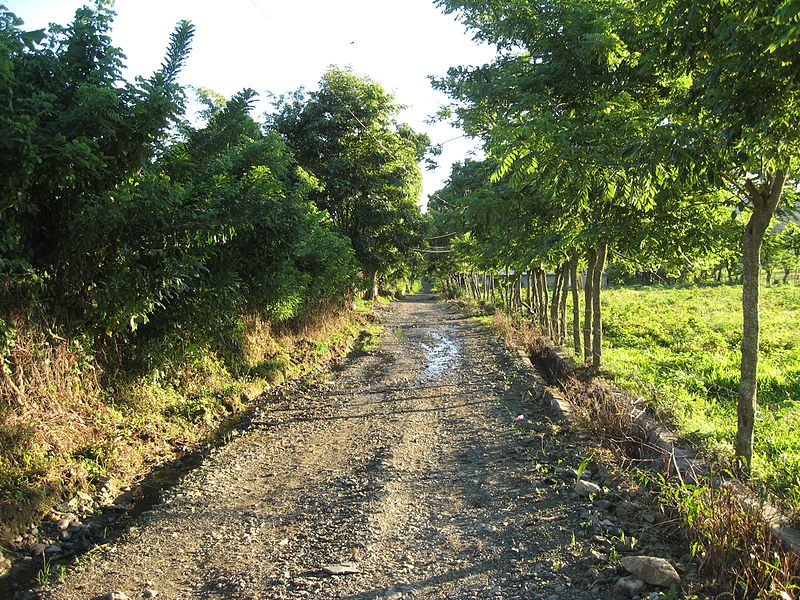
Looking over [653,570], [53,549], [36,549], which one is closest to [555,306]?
[653,570]

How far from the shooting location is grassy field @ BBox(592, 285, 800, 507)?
5199 millimetres

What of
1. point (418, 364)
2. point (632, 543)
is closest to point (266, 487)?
point (632, 543)

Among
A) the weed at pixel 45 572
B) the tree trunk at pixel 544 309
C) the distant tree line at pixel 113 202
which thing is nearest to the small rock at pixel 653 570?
the weed at pixel 45 572

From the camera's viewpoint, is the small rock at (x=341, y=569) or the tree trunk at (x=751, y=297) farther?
the tree trunk at (x=751, y=297)

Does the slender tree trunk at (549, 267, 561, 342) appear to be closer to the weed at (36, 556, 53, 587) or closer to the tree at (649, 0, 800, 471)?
the tree at (649, 0, 800, 471)

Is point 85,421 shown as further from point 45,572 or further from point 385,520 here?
point 385,520

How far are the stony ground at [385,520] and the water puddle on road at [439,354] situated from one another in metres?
3.91

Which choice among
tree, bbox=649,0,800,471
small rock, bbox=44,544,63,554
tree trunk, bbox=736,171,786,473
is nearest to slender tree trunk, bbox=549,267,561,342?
tree trunk, bbox=736,171,786,473

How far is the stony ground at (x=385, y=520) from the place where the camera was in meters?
3.63

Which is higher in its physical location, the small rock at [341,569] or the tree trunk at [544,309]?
the tree trunk at [544,309]

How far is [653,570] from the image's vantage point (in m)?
3.30

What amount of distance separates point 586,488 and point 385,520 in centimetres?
180

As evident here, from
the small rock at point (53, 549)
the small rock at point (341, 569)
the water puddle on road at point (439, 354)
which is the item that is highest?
the small rock at point (341, 569)

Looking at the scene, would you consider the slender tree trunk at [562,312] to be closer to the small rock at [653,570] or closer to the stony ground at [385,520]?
the stony ground at [385,520]
